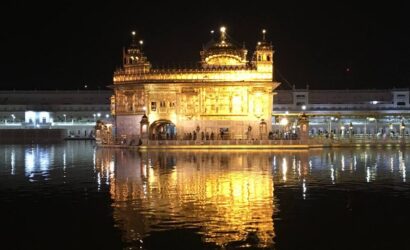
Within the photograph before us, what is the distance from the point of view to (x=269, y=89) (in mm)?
53500

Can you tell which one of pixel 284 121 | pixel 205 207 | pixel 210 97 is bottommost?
pixel 205 207

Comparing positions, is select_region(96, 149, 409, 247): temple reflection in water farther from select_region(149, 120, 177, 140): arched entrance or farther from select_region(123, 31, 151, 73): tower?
select_region(123, 31, 151, 73): tower

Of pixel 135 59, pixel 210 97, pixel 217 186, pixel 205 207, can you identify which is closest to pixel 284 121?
pixel 210 97

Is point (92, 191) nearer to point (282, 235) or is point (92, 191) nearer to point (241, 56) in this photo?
point (282, 235)

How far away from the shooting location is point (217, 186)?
78.1 feet

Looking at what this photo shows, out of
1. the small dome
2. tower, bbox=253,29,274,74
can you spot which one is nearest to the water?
tower, bbox=253,29,274,74

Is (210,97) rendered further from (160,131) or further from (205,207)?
(205,207)

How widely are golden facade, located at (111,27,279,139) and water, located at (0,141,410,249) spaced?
71.1ft

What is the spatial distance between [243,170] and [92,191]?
912 cm

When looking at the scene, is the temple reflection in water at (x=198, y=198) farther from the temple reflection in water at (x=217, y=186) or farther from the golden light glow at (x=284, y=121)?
the golden light glow at (x=284, y=121)

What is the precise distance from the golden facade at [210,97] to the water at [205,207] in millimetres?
21663

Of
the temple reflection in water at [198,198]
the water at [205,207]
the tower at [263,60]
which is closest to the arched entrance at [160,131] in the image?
the tower at [263,60]

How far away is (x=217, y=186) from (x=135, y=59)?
3514cm

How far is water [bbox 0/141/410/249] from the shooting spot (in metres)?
14.9
